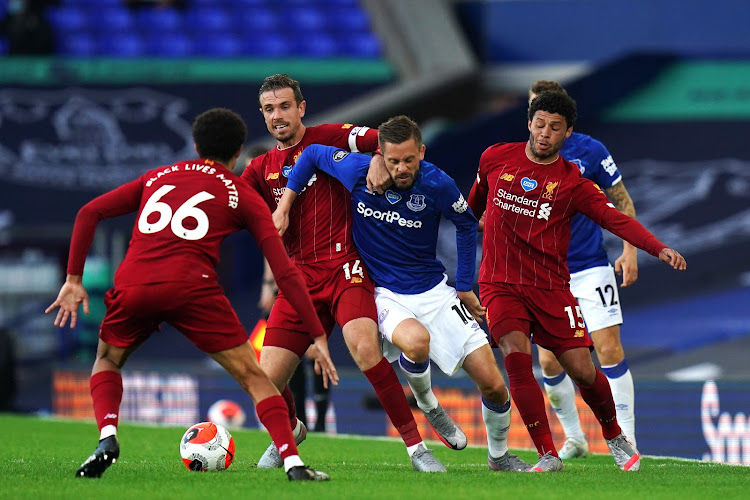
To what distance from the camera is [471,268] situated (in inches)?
280

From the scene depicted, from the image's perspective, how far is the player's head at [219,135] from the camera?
20.0 feet

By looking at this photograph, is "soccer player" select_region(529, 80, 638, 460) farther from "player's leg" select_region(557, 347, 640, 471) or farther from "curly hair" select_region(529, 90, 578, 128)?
"curly hair" select_region(529, 90, 578, 128)

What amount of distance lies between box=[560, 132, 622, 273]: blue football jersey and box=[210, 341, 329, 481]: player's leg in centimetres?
296

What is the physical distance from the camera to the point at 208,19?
19.8 metres

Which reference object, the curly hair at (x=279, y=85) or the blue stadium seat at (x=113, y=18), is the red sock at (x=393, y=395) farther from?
the blue stadium seat at (x=113, y=18)

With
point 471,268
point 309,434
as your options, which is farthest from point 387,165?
point 309,434

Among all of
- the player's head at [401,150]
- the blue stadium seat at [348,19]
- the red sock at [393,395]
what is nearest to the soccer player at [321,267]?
the red sock at [393,395]

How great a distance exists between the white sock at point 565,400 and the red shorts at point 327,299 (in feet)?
6.76

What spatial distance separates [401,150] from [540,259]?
1051 millimetres

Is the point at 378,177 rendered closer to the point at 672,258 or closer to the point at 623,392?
the point at 672,258

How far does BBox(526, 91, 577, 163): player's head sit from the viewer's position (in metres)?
6.96

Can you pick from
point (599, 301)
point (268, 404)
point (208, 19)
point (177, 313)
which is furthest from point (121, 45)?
point (268, 404)

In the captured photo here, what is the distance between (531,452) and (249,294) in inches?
339

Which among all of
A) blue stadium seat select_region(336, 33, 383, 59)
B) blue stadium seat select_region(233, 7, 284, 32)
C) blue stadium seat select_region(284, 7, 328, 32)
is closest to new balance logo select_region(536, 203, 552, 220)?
blue stadium seat select_region(336, 33, 383, 59)
